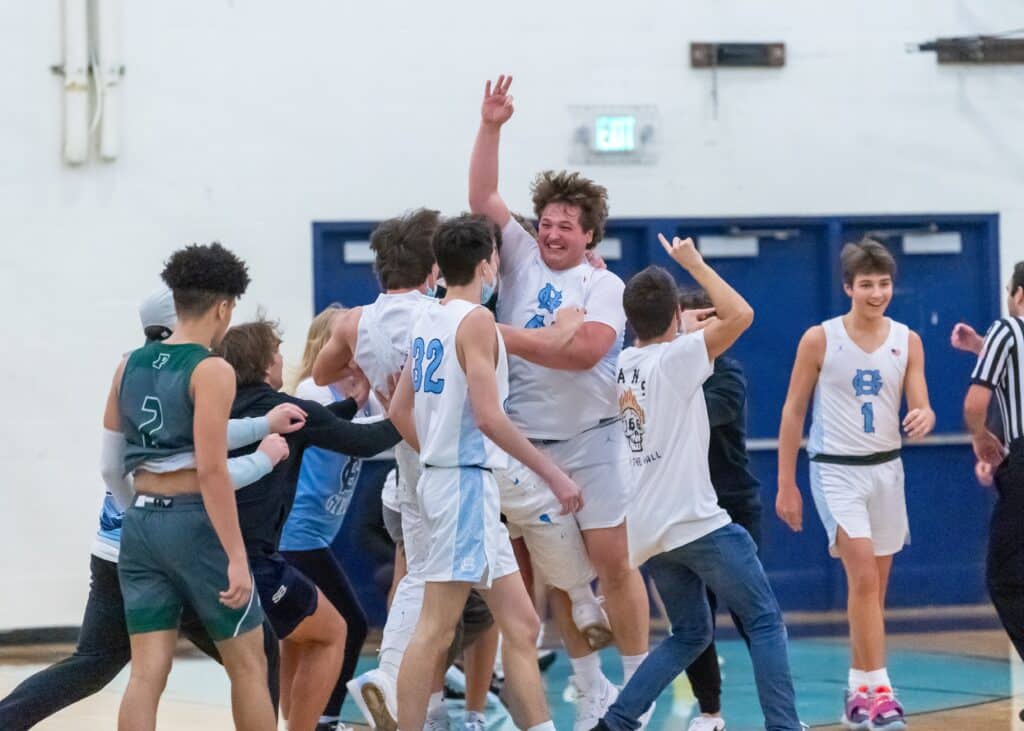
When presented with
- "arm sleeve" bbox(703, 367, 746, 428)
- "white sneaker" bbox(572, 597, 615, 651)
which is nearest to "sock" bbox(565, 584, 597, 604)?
"white sneaker" bbox(572, 597, 615, 651)

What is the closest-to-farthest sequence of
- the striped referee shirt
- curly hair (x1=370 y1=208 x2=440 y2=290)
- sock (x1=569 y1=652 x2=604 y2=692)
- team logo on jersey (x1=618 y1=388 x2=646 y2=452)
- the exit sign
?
team logo on jersey (x1=618 y1=388 x2=646 y2=452)
curly hair (x1=370 y1=208 x2=440 y2=290)
sock (x1=569 y1=652 x2=604 y2=692)
the striped referee shirt
the exit sign

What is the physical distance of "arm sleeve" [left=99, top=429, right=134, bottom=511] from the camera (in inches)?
194

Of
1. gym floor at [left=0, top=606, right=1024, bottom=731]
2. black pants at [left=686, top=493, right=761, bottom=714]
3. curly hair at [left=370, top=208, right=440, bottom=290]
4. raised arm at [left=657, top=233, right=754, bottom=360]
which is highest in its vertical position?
curly hair at [left=370, top=208, right=440, bottom=290]

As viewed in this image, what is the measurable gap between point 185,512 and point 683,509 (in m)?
1.72

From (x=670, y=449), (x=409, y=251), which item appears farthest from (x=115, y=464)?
(x=670, y=449)

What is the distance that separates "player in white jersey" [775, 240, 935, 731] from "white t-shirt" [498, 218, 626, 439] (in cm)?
104

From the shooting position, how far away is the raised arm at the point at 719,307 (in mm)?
5383

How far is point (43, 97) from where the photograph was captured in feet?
30.3

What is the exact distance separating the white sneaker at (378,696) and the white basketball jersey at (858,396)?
225cm

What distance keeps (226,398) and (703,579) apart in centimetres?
187

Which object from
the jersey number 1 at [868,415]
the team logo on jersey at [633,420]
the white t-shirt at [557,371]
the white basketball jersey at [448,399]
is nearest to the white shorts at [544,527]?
the white t-shirt at [557,371]

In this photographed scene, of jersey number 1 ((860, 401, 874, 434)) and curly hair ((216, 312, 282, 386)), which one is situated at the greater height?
curly hair ((216, 312, 282, 386))

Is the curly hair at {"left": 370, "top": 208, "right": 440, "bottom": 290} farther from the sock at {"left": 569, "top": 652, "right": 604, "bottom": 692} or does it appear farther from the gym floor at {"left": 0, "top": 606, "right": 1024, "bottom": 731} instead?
the gym floor at {"left": 0, "top": 606, "right": 1024, "bottom": 731}

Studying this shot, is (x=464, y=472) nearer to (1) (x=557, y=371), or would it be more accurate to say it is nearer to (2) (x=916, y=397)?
(1) (x=557, y=371)
